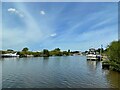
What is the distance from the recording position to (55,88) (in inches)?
688

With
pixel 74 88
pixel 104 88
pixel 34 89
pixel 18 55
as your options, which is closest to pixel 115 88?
pixel 104 88

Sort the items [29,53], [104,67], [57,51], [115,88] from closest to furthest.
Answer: [115,88]
[104,67]
[29,53]
[57,51]

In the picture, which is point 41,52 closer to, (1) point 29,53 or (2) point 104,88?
(1) point 29,53

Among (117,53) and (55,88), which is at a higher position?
(117,53)

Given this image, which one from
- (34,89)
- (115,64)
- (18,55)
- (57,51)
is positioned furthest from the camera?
(57,51)

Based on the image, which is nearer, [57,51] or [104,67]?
[104,67]

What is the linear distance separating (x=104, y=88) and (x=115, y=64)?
13.0 meters

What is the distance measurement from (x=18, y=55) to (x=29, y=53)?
29.6 feet

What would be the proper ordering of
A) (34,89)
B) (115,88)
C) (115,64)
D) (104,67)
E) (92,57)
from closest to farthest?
(34,89) → (115,88) → (115,64) → (104,67) → (92,57)

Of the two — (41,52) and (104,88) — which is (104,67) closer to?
(104,88)

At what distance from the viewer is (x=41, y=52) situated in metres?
116

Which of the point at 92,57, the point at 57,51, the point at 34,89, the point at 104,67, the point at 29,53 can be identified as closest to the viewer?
the point at 34,89

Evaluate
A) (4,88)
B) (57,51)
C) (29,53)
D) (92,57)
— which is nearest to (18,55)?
(29,53)

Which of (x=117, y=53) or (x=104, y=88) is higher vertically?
(x=117, y=53)
